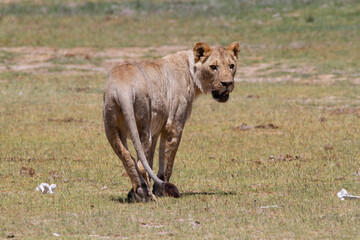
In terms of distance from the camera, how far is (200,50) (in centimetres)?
1009

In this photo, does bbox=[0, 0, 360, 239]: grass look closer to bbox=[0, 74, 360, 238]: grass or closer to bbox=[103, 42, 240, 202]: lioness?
bbox=[0, 74, 360, 238]: grass

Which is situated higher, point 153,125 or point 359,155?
point 153,125

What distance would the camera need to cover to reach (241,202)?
938 centimetres

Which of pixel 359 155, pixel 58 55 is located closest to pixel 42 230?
pixel 359 155

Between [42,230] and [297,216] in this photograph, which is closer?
[42,230]

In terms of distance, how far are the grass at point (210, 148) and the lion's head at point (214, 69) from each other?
1.43 meters

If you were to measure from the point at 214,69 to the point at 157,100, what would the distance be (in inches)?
39.9

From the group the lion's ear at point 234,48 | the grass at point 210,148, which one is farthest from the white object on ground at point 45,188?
the lion's ear at point 234,48

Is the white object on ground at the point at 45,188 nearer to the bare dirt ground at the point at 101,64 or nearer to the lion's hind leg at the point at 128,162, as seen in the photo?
the lion's hind leg at the point at 128,162

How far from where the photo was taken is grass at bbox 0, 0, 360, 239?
8.15m

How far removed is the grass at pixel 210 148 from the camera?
26.7ft

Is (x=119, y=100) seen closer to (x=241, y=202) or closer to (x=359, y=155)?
(x=241, y=202)

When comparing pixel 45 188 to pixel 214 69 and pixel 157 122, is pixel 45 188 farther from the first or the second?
pixel 214 69

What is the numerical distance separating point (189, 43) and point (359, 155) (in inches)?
823
